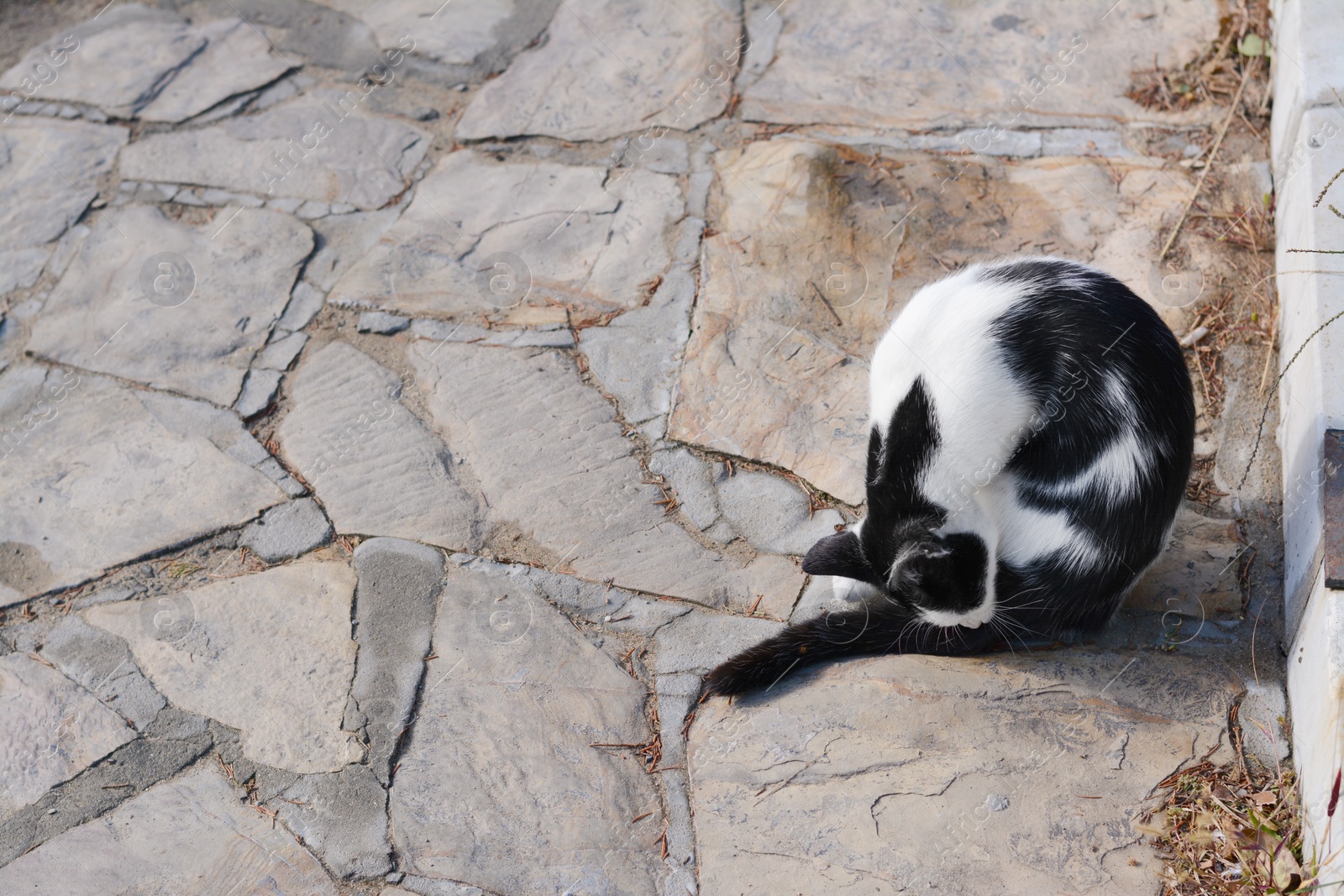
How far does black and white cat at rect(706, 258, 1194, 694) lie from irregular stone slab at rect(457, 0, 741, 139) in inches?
77.4

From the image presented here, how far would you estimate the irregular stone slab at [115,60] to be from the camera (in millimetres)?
4473

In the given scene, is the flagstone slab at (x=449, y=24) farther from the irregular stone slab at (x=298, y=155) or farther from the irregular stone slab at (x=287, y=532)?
the irregular stone slab at (x=287, y=532)

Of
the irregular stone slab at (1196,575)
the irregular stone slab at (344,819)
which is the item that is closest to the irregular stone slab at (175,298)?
the irregular stone slab at (344,819)

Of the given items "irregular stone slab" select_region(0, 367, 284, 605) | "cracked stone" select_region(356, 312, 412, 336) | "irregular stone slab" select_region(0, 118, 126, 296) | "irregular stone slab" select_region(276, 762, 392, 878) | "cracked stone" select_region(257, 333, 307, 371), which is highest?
"irregular stone slab" select_region(0, 118, 126, 296)

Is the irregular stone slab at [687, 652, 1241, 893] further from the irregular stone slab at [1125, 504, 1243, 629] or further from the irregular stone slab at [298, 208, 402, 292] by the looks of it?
the irregular stone slab at [298, 208, 402, 292]

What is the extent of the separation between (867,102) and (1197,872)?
9.99ft

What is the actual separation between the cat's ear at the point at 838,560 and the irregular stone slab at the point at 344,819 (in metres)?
1.25

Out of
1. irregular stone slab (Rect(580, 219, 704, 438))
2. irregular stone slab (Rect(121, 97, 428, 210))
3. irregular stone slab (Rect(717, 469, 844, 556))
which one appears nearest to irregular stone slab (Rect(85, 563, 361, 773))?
irregular stone slab (Rect(580, 219, 704, 438))

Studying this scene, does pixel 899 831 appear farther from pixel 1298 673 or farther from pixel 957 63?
pixel 957 63

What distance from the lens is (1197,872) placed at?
2273 millimetres

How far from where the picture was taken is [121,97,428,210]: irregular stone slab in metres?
4.08

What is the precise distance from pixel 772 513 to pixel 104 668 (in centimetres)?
197

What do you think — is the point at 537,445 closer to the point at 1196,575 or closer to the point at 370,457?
the point at 370,457

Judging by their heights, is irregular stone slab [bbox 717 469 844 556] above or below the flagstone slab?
below
